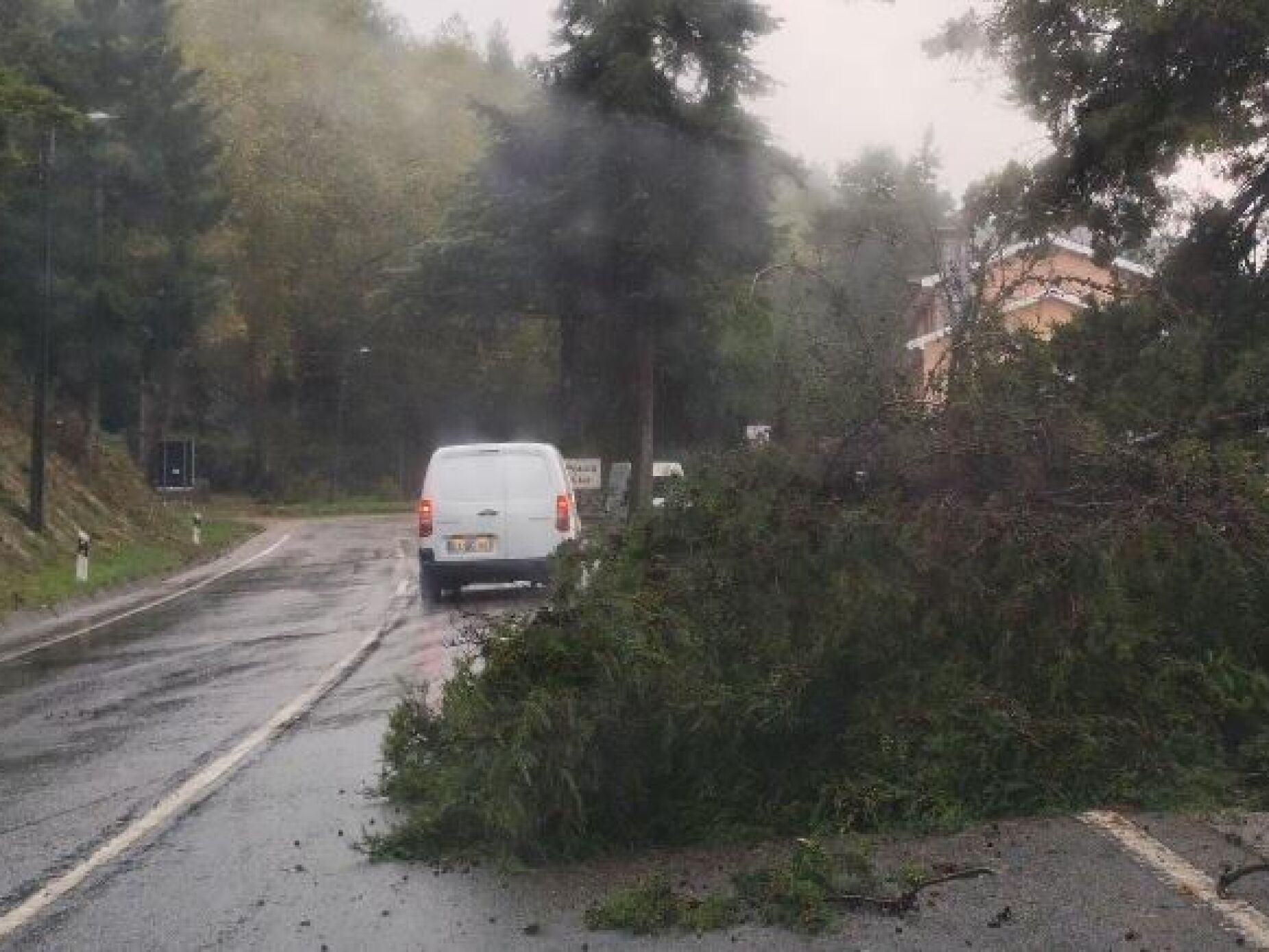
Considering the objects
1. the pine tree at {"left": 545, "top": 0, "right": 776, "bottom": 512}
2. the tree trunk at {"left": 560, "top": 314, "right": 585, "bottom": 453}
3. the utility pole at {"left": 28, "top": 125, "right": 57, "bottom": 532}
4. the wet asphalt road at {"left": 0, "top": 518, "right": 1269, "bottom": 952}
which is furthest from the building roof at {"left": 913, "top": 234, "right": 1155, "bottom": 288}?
the tree trunk at {"left": 560, "top": 314, "right": 585, "bottom": 453}

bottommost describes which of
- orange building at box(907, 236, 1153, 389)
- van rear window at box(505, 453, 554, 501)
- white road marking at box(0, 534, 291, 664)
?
white road marking at box(0, 534, 291, 664)

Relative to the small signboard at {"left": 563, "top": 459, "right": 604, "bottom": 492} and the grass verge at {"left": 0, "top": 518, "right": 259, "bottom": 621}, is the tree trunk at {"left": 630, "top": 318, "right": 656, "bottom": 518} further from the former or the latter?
the grass verge at {"left": 0, "top": 518, "right": 259, "bottom": 621}

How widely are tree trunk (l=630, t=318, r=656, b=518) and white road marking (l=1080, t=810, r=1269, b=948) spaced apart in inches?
1417

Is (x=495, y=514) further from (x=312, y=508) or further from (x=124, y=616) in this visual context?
(x=312, y=508)

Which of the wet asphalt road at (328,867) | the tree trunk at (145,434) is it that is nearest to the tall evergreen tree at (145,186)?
the tree trunk at (145,434)

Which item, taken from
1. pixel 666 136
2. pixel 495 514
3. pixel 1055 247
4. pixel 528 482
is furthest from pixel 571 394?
pixel 1055 247

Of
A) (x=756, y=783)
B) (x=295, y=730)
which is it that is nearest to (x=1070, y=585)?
(x=756, y=783)

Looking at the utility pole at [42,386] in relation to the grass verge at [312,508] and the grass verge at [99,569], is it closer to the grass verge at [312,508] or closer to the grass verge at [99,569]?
the grass verge at [99,569]

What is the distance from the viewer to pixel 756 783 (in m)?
6.73

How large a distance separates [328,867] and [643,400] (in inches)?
1457

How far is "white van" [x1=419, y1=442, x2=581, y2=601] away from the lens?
60.7 feet

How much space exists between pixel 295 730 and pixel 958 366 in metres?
4.72

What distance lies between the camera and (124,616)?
67.9 ft

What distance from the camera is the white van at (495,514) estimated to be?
1852 centimetres
